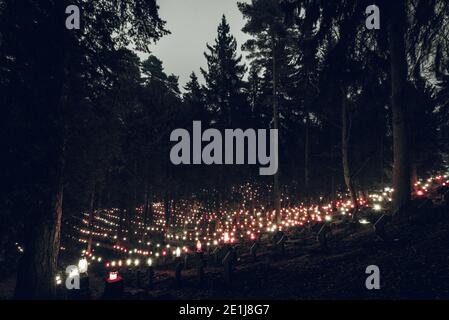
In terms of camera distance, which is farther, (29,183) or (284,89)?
(284,89)

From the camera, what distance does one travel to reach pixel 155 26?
10.1m

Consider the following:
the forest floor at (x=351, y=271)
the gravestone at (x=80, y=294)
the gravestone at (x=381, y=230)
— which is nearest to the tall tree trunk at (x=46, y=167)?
the gravestone at (x=80, y=294)

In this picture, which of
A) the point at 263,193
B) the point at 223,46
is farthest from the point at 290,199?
the point at 223,46

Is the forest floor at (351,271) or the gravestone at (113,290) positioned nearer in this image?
the forest floor at (351,271)

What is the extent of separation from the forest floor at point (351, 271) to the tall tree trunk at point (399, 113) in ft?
2.60

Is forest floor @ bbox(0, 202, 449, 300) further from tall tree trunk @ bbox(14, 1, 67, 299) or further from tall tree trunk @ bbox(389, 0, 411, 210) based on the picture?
tall tree trunk @ bbox(14, 1, 67, 299)

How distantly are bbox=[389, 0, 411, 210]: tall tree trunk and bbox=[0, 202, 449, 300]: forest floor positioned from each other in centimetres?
79

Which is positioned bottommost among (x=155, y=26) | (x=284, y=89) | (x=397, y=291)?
(x=397, y=291)

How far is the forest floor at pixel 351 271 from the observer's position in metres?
6.02

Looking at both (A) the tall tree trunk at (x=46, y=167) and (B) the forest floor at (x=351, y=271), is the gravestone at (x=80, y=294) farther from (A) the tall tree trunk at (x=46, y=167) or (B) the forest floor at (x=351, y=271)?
(B) the forest floor at (x=351, y=271)

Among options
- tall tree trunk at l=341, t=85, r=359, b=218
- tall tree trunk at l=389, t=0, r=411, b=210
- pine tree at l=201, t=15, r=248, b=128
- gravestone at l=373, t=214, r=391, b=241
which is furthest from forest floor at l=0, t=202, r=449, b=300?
pine tree at l=201, t=15, r=248, b=128

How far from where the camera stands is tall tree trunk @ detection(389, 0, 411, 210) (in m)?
10.8
